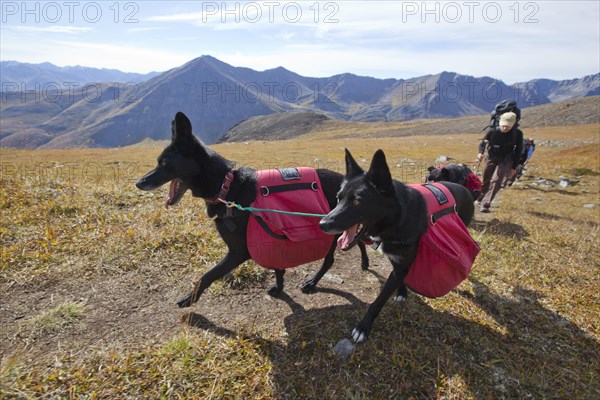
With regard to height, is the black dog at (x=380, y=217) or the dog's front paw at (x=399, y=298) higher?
the black dog at (x=380, y=217)

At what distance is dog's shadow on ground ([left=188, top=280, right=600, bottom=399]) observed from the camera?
11.6 ft

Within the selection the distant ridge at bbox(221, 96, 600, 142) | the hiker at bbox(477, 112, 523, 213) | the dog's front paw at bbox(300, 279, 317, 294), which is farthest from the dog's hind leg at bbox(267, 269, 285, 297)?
the distant ridge at bbox(221, 96, 600, 142)

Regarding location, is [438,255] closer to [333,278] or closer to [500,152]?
[333,278]

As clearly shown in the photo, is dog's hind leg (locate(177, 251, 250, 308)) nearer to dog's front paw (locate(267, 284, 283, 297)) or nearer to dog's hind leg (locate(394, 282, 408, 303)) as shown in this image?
dog's front paw (locate(267, 284, 283, 297))

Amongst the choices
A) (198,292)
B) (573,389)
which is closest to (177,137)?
(198,292)

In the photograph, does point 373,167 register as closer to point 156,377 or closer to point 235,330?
point 235,330

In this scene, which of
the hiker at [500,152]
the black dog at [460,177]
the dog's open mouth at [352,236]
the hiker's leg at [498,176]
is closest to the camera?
the dog's open mouth at [352,236]

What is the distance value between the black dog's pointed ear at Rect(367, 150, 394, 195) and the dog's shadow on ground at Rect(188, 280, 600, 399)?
78.4 inches

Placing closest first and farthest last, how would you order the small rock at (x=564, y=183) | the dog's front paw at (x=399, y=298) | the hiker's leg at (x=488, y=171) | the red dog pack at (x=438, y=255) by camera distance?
the red dog pack at (x=438, y=255)
the dog's front paw at (x=399, y=298)
the hiker's leg at (x=488, y=171)
the small rock at (x=564, y=183)

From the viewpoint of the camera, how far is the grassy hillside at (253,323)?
3.49 metres

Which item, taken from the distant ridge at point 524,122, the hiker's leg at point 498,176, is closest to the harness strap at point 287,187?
the hiker's leg at point 498,176

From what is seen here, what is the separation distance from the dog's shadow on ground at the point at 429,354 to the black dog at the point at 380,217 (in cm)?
45

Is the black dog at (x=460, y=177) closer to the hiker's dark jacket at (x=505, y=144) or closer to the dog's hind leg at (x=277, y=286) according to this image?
the hiker's dark jacket at (x=505, y=144)

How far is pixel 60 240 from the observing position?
6.37 m
